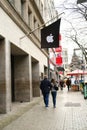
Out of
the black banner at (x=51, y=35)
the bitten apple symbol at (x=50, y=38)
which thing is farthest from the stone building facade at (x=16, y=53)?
the bitten apple symbol at (x=50, y=38)

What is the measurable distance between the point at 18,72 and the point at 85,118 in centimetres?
1135

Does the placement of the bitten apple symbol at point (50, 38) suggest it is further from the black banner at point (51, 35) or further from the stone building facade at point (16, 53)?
the stone building facade at point (16, 53)

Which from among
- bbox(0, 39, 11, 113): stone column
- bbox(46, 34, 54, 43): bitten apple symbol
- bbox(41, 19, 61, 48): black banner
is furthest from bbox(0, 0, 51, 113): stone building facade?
bbox(46, 34, 54, 43): bitten apple symbol

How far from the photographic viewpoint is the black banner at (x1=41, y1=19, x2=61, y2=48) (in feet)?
68.5

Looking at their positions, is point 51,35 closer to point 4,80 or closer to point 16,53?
point 16,53

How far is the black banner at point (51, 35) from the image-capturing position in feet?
68.5

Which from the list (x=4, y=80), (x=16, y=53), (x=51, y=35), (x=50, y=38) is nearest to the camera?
(x=4, y=80)

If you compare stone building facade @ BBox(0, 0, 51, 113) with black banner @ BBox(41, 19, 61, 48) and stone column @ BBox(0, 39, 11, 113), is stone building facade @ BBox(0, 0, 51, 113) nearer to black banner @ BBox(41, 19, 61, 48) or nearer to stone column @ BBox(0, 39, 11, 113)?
stone column @ BBox(0, 39, 11, 113)

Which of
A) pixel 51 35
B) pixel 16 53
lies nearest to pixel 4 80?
pixel 51 35

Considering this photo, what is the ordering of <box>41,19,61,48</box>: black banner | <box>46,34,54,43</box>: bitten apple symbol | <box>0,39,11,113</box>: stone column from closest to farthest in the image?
<box>0,39,11,113</box>: stone column → <box>41,19,61,48</box>: black banner → <box>46,34,54,43</box>: bitten apple symbol

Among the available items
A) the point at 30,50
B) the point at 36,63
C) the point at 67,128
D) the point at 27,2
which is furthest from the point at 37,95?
the point at 67,128

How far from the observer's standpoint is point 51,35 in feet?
69.3

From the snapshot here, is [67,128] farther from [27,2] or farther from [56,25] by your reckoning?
[27,2]

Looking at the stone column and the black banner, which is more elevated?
the black banner
